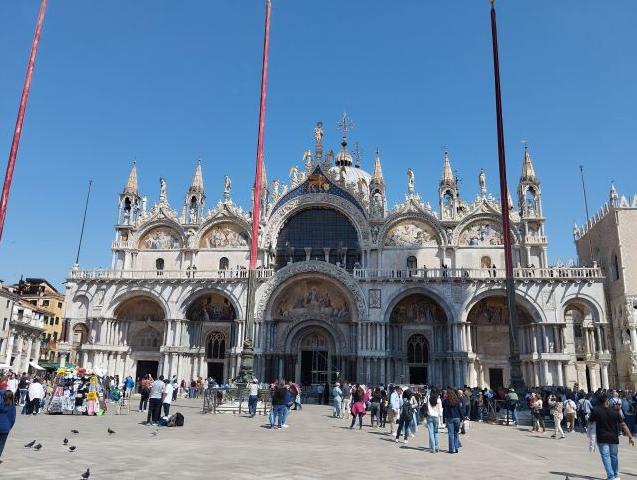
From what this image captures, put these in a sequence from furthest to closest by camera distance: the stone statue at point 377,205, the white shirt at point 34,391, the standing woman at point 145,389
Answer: the stone statue at point 377,205, the standing woman at point 145,389, the white shirt at point 34,391

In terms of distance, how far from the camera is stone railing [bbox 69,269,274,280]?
38.3 meters

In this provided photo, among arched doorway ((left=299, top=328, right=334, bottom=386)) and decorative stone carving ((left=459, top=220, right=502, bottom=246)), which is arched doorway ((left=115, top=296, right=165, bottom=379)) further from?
decorative stone carving ((left=459, top=220, right=502, bottom=246))

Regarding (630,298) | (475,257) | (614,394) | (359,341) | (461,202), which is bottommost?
(614,394)

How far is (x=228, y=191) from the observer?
1677 inches

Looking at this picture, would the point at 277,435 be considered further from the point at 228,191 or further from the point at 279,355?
the point at 228,191

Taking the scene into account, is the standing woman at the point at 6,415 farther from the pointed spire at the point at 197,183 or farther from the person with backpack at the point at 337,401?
the pointed spire at the point at 197,183

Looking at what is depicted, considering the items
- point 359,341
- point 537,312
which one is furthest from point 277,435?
point 537,312

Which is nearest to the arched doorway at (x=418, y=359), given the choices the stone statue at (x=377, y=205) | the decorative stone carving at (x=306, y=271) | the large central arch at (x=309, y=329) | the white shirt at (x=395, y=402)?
the large central arch at (x=309, y=329)

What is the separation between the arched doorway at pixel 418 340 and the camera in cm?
3644

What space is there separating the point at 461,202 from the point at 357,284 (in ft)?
34.9

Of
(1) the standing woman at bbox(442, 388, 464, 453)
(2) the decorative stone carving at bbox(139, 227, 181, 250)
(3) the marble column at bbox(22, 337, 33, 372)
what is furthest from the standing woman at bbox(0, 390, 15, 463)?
(3) the marble column at bbox(22, 337, 33, 372)

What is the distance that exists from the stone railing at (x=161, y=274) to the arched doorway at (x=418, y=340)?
32.0 ft

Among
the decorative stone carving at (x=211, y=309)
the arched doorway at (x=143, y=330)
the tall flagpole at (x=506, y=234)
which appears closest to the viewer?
the tall flagpole at (x=506, y=234)

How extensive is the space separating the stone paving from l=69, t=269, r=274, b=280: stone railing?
64.2 ft
